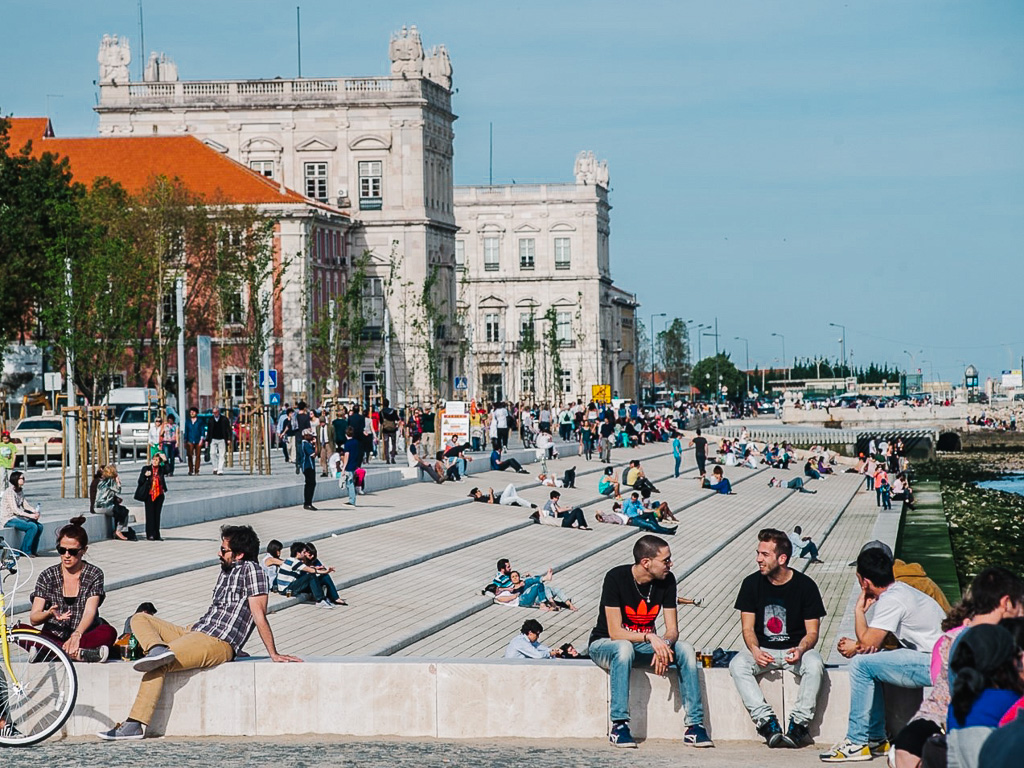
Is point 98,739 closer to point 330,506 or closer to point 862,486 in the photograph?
point 330,506

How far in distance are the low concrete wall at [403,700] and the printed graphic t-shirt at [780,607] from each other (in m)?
0.29

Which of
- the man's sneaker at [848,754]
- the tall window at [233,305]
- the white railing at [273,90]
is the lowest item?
the man's sneaker at [848,754]

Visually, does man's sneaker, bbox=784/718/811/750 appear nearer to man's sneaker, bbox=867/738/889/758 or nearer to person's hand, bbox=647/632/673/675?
man's sneaker, bbox=867/738/889/758

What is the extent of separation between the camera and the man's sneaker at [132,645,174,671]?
38.5 feet

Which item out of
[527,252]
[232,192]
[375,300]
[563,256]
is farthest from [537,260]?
[232,192]

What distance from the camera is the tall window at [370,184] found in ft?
296

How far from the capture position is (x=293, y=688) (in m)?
12.0

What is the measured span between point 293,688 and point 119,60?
265 ft

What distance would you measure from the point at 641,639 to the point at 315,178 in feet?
263

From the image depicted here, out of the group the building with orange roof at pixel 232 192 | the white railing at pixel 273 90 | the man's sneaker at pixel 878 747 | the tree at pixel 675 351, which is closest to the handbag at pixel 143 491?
the man's sneaker at pixel 878 747

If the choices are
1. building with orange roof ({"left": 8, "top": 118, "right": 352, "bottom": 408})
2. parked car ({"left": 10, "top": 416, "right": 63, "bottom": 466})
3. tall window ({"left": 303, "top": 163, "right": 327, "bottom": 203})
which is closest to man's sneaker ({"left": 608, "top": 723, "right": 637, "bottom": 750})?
parked car ({"left": 10, "top": 416, "right": 63, "bottom": 466})

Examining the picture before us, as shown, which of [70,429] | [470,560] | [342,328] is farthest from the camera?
Result: [342,328]

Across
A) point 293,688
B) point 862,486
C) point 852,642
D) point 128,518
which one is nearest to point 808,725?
point 852,642

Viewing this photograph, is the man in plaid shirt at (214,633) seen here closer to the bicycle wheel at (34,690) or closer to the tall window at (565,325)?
the bicycle wheel at (34,690)
